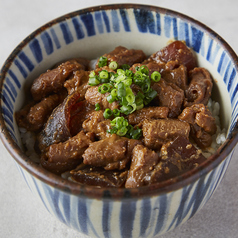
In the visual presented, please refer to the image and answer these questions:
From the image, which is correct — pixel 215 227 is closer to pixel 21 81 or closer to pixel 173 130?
pixel 173 130

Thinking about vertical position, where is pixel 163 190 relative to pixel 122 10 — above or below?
below

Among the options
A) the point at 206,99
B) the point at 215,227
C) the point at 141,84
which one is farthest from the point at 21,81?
the point at 215,227

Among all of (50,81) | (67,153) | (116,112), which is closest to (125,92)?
(116,112)

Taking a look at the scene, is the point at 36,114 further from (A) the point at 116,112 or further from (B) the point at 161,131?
(B) the point at 161,131

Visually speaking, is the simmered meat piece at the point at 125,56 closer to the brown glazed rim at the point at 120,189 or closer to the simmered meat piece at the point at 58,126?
the simmered meat piece at the point at 58,126

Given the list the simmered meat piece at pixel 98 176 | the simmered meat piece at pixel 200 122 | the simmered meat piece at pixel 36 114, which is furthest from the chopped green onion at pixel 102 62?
the simmered meat piece at pixel 98 176

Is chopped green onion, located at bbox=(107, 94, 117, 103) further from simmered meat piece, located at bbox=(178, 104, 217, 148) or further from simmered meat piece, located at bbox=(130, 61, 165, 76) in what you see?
simmered meat piece, located at bbox=(178, 104, 217, 148)
